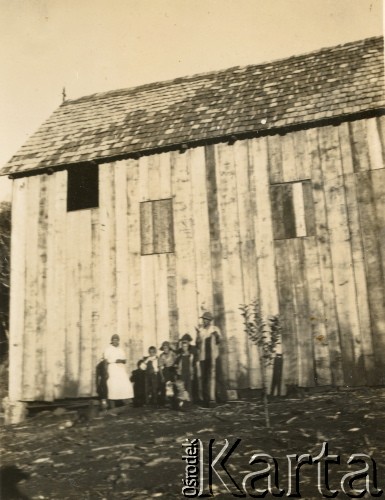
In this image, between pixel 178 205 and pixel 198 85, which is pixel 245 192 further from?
pixel 198 85

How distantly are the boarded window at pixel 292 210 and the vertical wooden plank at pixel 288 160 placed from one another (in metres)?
0.12

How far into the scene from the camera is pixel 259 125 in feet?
28.0

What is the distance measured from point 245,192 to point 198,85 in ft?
10.3

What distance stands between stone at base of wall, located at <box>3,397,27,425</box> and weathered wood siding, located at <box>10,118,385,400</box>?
0.56 feet

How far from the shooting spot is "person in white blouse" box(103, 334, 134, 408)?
8031 millimetres

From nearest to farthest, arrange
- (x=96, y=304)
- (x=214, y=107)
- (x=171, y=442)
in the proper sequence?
(x=171, y=442)
(x=96, y=304)
(x=214, y=107)

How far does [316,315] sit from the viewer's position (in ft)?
25.3

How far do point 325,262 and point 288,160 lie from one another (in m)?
1.85

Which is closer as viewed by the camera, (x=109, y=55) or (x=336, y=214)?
(x=109, y=55)

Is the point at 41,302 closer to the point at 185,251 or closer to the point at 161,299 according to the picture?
the point at 161,299

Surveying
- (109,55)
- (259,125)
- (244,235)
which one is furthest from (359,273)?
(109,55)

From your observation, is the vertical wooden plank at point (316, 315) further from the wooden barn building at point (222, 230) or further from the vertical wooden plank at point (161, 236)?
the vertical wooden plank at point (161, 236)

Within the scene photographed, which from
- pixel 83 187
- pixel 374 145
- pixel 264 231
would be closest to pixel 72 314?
pixel 83 187

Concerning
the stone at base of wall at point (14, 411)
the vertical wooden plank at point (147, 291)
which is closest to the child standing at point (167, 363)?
the vertical wooden plank at point (147, 291)
